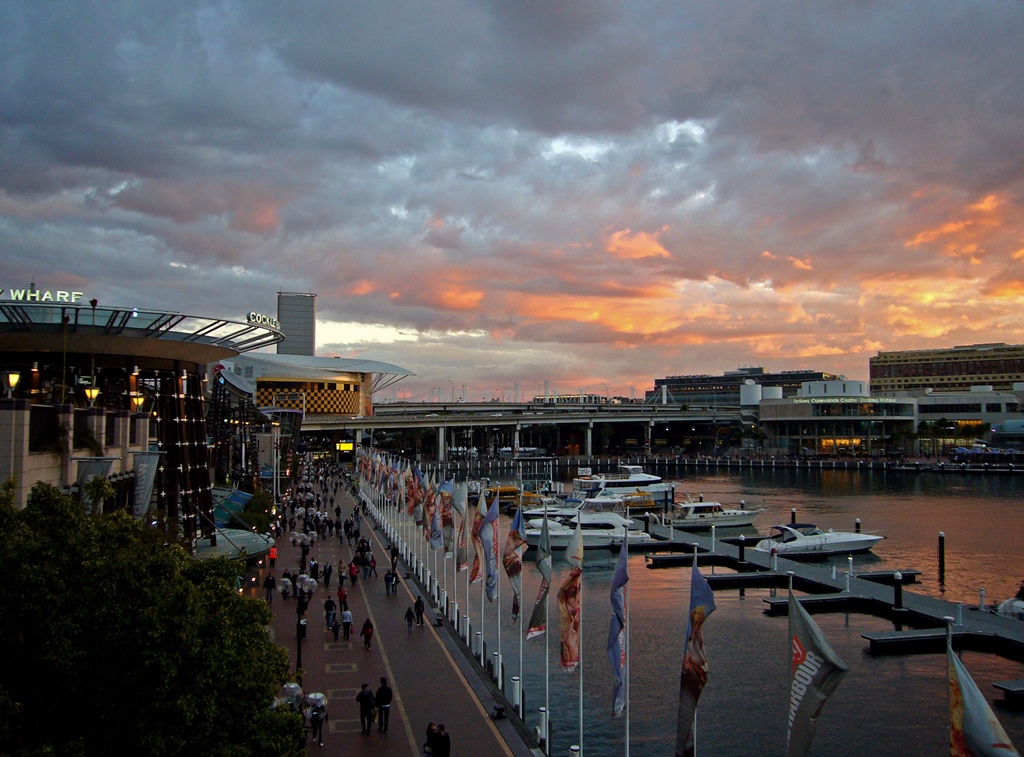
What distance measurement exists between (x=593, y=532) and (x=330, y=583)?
26.3 metres

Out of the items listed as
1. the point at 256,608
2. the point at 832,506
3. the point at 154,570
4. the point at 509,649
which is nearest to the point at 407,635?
the point at 509,649

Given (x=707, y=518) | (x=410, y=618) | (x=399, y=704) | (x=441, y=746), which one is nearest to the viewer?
(x=441, y=746)

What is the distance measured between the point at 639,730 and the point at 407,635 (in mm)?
9644

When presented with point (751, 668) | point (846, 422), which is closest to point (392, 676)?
point (751, 668)

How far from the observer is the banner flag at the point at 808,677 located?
1252 cm

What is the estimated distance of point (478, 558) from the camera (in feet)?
94.6

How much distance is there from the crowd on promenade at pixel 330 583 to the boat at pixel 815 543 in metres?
26.9

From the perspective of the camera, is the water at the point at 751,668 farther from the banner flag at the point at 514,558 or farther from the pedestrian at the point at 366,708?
the pedestrian at the point at 366,708

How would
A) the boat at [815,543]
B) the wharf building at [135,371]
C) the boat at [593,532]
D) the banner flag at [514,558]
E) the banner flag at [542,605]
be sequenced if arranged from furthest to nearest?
the boat at [593,532] → the boat at [815,543] → the wharf building at [135,371] → the banner flag at [514,558] → the banner flag at [542,605]

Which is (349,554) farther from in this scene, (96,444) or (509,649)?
(96,444)

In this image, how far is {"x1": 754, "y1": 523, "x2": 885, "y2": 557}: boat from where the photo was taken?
58.3 meters

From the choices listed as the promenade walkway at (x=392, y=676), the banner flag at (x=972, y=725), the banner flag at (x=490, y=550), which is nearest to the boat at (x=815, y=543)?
the promenade walkway at (x=392, y=676)

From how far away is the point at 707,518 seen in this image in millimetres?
75500

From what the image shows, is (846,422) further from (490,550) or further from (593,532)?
(490,550)
